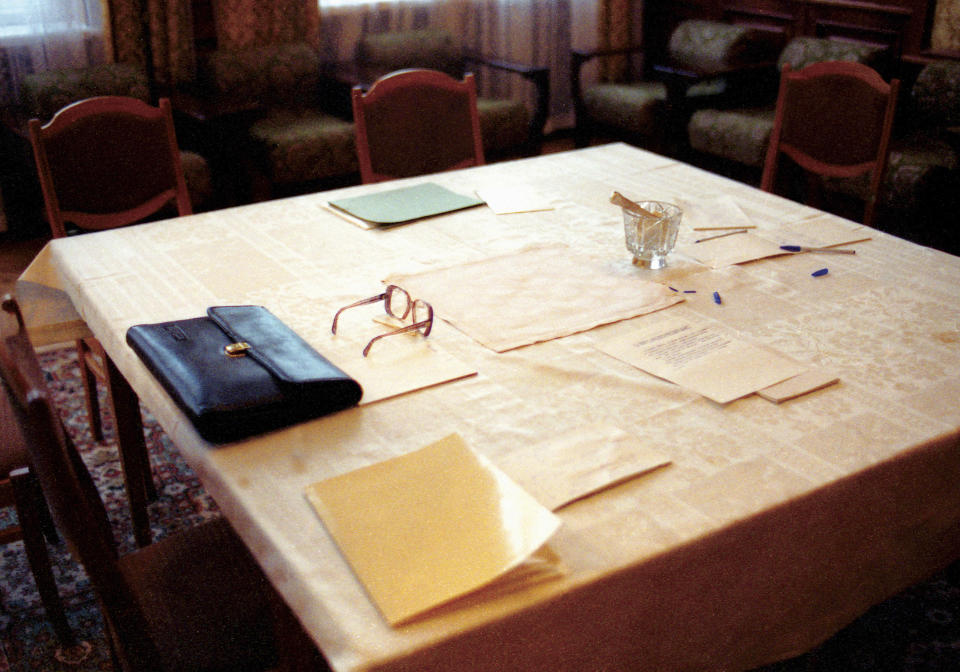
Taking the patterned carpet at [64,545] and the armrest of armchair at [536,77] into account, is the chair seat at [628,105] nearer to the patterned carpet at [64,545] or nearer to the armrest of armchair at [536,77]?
the armrest of armchair at [536,77]

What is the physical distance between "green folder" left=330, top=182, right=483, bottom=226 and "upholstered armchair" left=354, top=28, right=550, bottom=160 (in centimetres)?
231

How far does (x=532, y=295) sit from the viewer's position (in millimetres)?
1552

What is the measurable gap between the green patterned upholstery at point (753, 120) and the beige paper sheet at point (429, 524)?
3290 mm

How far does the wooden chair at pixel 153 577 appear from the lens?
0.96 m

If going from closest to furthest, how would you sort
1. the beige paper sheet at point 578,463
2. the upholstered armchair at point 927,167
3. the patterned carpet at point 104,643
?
the beige paper sheet at point 578,463 → the patterned carpet at point 104,643 → the upholstered armchair at point 927,167

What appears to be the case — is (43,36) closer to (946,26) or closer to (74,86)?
(74,86)

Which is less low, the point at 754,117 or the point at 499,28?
the point at 499,28

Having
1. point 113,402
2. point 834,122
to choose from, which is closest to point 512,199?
point 113,402

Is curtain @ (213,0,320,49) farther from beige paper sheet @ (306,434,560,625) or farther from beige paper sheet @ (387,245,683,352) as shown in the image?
beige paper sheet @ (306,434,560,625)

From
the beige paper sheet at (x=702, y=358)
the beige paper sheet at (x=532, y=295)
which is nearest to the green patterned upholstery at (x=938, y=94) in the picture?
the beige paper sheet at (x=532, y=295)

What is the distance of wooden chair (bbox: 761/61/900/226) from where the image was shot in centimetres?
246

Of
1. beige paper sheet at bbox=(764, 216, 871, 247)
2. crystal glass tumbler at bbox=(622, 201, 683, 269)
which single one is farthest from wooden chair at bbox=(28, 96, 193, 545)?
beige paper sheet at bbox=(764, 216, 871, 247)

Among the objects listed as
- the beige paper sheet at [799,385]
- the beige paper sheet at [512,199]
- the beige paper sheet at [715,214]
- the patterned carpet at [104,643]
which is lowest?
the patterned carpet at [104,643]

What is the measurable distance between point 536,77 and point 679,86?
664mm
